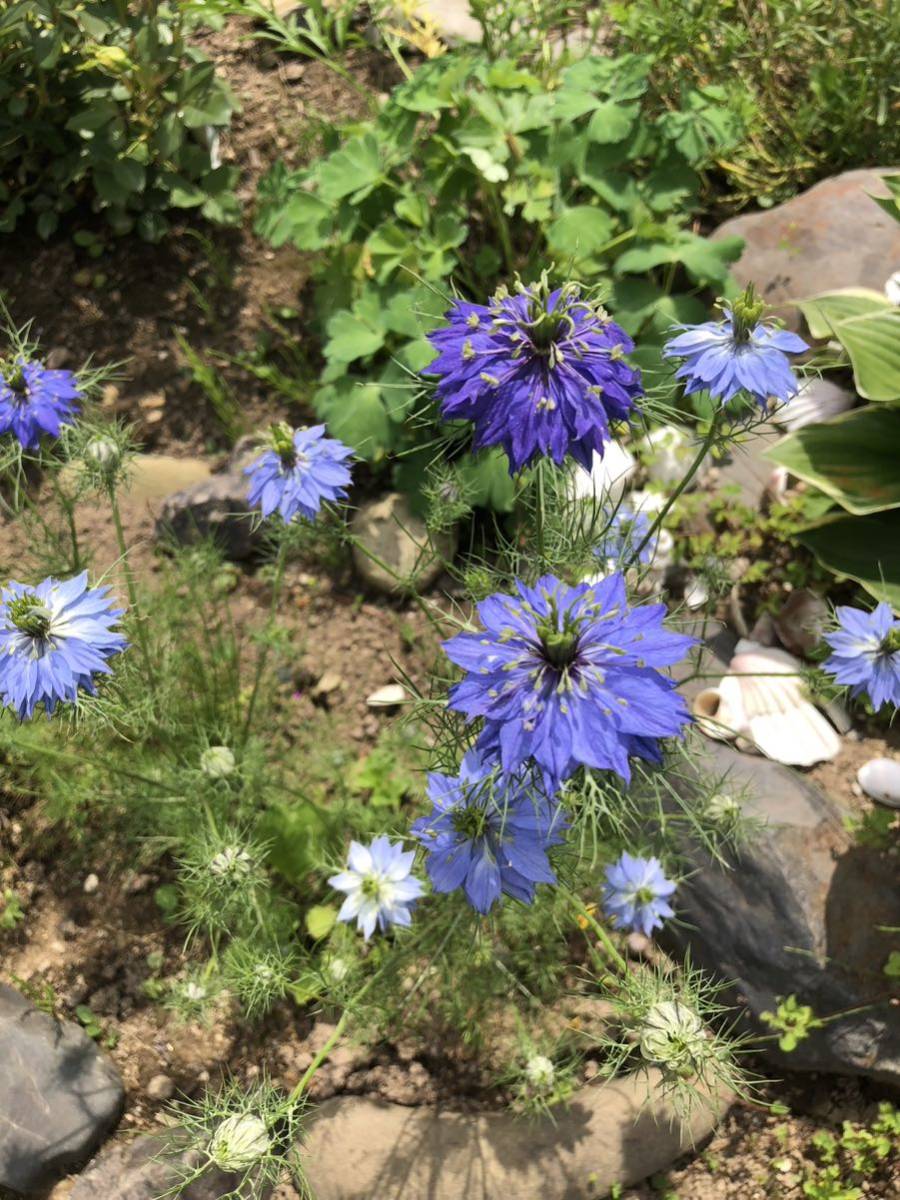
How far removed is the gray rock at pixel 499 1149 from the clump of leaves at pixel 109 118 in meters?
2.42

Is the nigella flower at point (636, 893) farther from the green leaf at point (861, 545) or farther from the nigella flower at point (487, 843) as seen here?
the green leaf at point (861, 545)

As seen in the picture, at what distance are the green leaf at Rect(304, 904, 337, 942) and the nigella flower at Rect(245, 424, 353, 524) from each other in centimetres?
95

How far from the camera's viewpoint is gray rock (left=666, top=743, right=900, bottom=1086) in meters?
2.07

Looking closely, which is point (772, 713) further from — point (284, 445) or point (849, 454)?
point (284, 445)

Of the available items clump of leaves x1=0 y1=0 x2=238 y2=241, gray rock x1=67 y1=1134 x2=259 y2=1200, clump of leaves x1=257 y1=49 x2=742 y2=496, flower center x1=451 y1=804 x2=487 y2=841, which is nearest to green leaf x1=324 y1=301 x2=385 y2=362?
clump of leaves x1=257 y1=49 x2=742 y2=496

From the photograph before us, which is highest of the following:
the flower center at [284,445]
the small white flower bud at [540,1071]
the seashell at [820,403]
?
the seashell at [820,403]

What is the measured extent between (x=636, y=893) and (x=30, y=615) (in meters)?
1.16

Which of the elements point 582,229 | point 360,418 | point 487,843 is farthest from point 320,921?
point 582,229

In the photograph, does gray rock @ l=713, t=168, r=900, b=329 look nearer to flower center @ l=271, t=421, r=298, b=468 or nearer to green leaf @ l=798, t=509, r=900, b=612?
green leaf @ l=798, t=509, r=900, b=612

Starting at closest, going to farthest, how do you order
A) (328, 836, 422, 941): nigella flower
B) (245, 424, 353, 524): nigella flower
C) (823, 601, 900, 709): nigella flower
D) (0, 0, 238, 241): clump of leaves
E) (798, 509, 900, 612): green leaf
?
1. (823, 601, 900, 709): nigella flower
2. (245, 424, 353, 524): nigella flower
3. (328, 836, 422, 941): nigella flower
4. (798, 509, 900, 612): green leaf
5. (0, 0, 238, 241): clump of leaves

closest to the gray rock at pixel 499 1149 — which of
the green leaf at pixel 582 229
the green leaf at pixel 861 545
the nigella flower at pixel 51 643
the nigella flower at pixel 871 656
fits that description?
the nigella flower at pixel 871 656

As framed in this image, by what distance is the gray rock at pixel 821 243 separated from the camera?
2863mm

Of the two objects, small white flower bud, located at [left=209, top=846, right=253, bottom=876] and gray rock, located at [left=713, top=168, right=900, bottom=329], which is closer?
small white flower bud, located at [left=209, top=846, right=253, bottom=876]

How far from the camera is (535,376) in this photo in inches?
52.7
